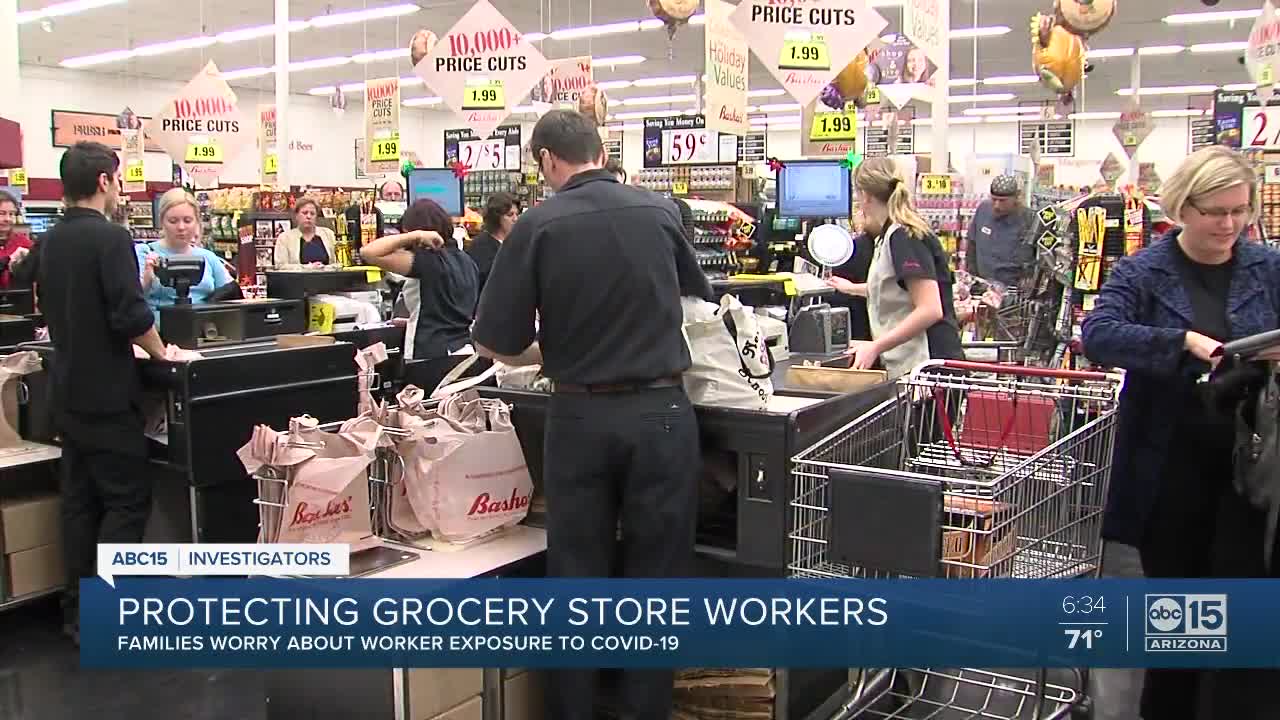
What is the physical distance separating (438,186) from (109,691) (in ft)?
22.9

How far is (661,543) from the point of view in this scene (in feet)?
9.46

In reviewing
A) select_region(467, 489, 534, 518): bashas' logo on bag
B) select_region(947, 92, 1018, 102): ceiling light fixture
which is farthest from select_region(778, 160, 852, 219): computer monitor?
select_region(947, 92, 1018, 102): ceiling light fixture

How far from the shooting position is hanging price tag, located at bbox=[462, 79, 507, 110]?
26.3ft

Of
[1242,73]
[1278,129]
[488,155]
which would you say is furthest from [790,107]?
[1278,129]

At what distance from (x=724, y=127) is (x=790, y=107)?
17989 millimetres

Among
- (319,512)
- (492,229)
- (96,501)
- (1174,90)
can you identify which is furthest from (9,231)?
(1174,90)

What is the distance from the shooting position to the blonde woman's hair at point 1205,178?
261 centimetres

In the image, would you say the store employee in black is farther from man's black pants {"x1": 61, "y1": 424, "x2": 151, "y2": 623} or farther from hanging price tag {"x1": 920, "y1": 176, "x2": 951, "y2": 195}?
hanging price tag {"x1": 920, "y1": 176, "x2": 951, "y2": 195}

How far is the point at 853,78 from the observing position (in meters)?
8.99

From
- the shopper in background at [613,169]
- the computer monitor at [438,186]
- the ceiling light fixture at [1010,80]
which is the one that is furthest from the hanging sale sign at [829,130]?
the ceiling light fixture at [1010,80]

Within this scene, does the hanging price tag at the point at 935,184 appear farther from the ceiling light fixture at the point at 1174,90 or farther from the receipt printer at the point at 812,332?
the ceiling light fixture at the point at 1174,90

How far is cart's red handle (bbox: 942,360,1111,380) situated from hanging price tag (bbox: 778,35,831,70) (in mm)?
3343

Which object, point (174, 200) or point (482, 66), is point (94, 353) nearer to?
point (174, 200)

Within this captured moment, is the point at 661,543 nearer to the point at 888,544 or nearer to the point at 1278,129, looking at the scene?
the point at 888,544
